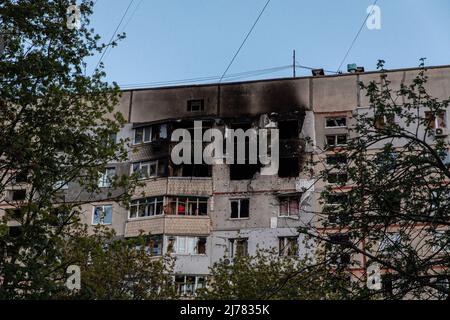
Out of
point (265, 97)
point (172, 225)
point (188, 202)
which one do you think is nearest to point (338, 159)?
point (172, 225)

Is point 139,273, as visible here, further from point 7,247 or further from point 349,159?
point 349,159

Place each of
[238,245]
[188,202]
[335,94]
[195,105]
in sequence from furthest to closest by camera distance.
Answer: [195,105] < [335,94] < [188,202] < [238,245]

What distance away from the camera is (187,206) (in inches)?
1722

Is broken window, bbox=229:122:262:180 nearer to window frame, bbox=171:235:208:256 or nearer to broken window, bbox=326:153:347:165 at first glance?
window frame, bbox=171:235:208:256

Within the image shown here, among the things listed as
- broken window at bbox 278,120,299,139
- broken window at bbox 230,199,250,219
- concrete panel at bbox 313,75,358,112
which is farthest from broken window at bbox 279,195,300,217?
concrete panel at bbox 313,75,358,112

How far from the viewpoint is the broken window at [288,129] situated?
45.8 metres

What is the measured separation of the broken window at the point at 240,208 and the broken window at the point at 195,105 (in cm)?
719

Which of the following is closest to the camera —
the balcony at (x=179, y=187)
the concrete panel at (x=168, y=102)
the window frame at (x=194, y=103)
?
the balcony at (x=179, y=187)

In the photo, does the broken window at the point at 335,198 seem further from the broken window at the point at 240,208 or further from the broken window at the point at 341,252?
the broken window at the point at 240,208

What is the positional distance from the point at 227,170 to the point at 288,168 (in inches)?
150

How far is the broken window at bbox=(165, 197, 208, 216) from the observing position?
142 feet

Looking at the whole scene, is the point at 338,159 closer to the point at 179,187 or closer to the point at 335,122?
the point at 179,187

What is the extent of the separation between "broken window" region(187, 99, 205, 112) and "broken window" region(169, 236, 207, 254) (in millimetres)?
9178

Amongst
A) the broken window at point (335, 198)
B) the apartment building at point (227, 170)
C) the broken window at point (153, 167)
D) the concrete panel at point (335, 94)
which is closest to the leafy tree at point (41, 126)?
the broken window at point (335, 198)
